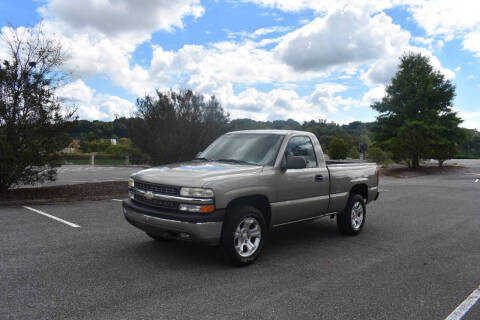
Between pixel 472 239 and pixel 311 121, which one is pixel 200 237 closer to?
pixel 472 239

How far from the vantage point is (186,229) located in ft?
15.0

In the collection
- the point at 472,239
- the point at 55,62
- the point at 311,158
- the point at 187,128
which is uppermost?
the point at 55,62

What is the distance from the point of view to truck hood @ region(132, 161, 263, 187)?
4703mm

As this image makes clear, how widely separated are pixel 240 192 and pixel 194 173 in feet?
2.16

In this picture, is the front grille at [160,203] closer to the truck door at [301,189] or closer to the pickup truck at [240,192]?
the pickup truck at [240,192]

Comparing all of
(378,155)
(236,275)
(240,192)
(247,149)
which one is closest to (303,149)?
(247,149)

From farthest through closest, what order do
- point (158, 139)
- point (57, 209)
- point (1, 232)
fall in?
point (158, 139) < point (57, 209) < point (1, 232)

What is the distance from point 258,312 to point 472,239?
17.5 feet

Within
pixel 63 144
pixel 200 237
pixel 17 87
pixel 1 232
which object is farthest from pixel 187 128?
pixel 200 237

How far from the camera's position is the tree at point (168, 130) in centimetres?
1402

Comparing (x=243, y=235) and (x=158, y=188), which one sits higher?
(x=158, y=188)

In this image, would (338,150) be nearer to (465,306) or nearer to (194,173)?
(194,173)

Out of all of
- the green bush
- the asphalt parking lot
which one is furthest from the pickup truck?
the green bush

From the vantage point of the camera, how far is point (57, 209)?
9.49 meters
